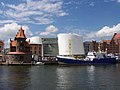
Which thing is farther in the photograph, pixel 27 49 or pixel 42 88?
pixel 27 49

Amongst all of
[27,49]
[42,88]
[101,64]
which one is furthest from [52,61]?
[42,88]

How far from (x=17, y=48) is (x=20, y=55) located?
21.7 feet

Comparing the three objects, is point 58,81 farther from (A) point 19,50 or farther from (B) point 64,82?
(A) point 19,50

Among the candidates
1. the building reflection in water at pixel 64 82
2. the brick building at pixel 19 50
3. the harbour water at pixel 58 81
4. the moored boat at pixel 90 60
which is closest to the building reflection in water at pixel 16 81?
the harbour water at pixel 58 81

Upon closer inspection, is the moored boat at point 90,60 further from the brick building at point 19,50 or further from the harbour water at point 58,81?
the harbour water at point 58,81

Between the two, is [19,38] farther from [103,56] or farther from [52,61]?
[103,56]

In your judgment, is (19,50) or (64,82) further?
(19,50)

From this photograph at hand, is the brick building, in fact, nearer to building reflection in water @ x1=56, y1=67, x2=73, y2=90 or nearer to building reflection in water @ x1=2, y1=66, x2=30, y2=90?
building reflection in water @ x1=2, y1=66, x2=30, y2=90

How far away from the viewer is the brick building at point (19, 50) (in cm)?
17938

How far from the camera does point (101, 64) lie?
18912 centimetres

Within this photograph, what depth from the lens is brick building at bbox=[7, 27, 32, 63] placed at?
179 meters

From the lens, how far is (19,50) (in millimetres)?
183625

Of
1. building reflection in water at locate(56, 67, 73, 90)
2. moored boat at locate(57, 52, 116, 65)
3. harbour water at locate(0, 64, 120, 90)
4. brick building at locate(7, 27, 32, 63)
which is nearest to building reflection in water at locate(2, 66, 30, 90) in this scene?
harbour water at locate(0, 64, 120, 90)

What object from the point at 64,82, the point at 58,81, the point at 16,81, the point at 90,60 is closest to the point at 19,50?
the point at 90,60
